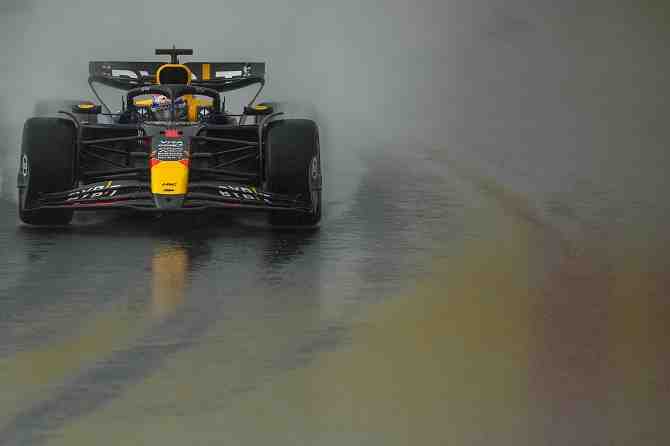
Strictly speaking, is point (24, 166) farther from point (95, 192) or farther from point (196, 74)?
point (196, 74)

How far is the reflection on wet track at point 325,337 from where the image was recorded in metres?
5.59

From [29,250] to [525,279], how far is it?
350cm

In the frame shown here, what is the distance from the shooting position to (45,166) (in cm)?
1191

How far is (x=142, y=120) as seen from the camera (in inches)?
567

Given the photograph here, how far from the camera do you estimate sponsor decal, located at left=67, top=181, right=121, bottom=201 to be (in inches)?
448

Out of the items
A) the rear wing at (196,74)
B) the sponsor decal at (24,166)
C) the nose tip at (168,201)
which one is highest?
the rear wing at (196,74)

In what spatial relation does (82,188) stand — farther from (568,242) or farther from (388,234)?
(568,242)

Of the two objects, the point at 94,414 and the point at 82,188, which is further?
the point at 82,188

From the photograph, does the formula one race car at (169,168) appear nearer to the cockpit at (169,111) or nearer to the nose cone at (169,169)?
the nose cone at (169,169)

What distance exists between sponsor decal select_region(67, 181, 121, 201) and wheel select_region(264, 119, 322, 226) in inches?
50.4

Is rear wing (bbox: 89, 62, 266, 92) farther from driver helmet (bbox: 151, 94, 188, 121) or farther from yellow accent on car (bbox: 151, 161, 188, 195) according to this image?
yellow accent on car (bbox: 151, 161, 188, 195)

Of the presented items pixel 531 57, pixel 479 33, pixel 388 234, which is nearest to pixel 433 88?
pixel 531 57

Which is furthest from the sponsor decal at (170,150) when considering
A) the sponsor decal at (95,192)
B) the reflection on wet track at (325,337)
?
the reflection on wet track at (325,337)

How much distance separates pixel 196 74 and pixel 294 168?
584 centimetres
